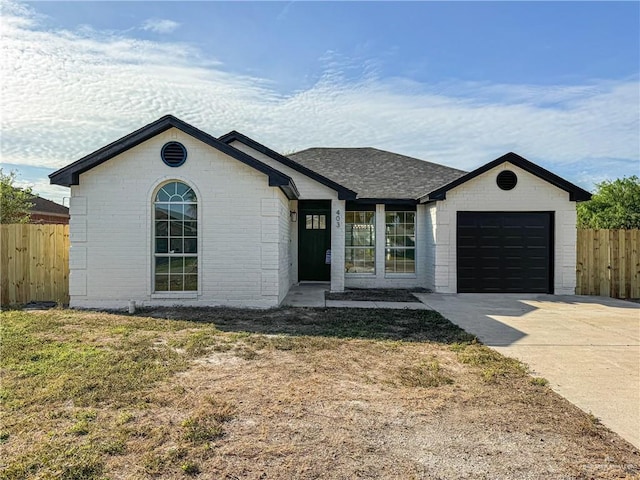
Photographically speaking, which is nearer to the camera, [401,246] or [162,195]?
[162,195]

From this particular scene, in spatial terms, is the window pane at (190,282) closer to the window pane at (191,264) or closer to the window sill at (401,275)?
the window pane at (191,264)

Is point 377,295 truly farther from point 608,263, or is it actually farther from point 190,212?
point 608,263

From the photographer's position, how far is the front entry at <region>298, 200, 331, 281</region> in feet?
49.0

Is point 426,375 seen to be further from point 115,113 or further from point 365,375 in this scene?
point 115,113

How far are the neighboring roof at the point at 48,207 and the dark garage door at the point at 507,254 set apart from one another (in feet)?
83.4

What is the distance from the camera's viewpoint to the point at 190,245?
9672 mm

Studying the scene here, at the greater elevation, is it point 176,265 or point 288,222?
point 288,222

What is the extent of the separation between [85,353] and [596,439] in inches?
238

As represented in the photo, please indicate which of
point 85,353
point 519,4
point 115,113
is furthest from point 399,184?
point 85,353

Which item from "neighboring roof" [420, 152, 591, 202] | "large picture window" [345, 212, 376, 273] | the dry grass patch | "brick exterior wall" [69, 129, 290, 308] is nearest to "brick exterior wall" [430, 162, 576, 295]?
"neighboring roof" [420, 152, 591, 202]

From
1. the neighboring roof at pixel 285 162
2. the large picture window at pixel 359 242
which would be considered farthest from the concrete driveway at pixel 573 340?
the neighboring roof at pixel 285 162

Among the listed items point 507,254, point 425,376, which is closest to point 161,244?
point 425,376

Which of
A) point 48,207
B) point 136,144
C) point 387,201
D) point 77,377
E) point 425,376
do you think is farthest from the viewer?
point 48,207

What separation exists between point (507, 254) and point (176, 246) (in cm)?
974
